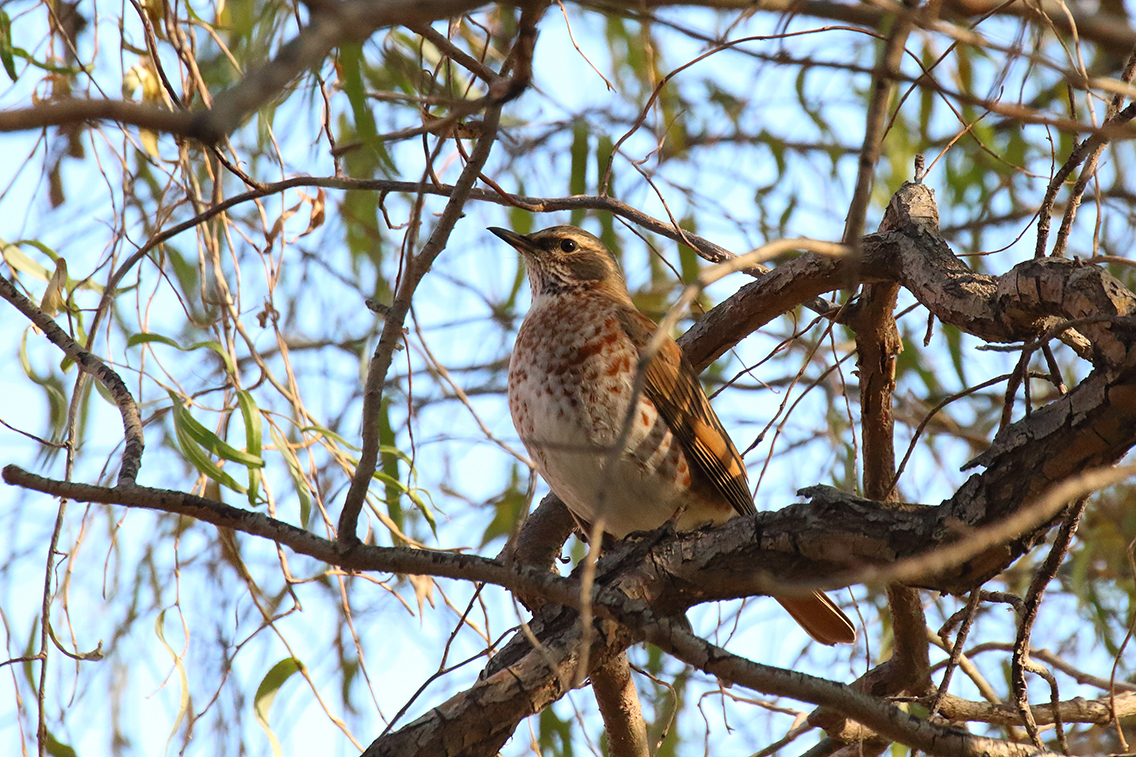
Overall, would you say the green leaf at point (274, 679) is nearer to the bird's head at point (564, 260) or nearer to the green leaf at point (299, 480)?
the green leaf at point (299, 480)

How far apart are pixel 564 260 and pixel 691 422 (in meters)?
1.18

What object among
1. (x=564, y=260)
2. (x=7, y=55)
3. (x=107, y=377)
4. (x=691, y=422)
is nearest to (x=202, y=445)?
(x=107, y=377)

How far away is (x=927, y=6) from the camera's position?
234 centimetres

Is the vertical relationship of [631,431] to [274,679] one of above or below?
above

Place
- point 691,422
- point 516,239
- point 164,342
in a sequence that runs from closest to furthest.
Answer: point 164,342, point 691,422, point 516,239

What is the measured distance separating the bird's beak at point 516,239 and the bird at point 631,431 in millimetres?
511

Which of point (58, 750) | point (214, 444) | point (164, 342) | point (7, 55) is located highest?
point (7, 55)

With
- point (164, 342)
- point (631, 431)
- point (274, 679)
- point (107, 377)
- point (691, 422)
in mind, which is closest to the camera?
point (107, 377)

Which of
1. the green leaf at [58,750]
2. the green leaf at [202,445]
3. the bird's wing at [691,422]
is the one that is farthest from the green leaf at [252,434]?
the bird's wing at [691,422]

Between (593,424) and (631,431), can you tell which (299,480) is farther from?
(631,431)

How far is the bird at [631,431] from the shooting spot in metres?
3.82

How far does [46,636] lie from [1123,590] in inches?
150

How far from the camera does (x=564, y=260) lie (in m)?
4.84

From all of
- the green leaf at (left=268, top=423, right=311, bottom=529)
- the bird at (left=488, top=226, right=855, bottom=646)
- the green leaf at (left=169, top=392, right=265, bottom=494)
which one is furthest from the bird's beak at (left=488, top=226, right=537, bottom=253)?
the green leaf at (left=169, top=392, right=265, bottom=494)
